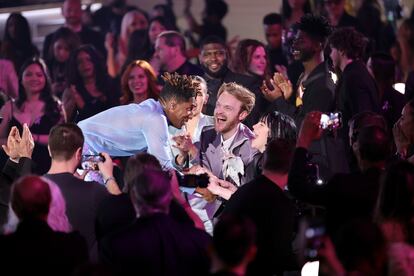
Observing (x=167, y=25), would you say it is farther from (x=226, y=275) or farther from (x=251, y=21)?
(x=226, y=275)

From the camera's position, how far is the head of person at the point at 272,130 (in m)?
8.41

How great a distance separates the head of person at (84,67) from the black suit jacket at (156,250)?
5.89 m

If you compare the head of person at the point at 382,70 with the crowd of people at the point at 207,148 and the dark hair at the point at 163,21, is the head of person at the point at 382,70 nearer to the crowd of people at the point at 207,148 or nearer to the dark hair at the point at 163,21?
the crowd of people at the point at 207,148

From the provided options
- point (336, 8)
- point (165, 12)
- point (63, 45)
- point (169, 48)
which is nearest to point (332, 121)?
point (169, 48)

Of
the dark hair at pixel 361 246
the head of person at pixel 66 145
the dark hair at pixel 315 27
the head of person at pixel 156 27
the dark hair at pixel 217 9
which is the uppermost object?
the dark hair at pixel 315 27

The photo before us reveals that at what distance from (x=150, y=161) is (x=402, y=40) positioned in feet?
19.8

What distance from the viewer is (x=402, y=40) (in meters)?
12.1

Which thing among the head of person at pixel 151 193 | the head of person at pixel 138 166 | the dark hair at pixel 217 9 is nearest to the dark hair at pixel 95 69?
the dark hair at pixel 217 9

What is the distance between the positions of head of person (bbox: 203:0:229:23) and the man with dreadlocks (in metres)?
4.63

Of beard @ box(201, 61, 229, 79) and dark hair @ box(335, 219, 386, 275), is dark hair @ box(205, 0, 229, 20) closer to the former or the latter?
beard @ box(201, 61, 229, 79)

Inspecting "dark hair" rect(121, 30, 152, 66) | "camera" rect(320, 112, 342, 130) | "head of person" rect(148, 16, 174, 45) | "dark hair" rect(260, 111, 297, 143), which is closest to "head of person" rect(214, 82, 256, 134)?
"dark hair" rect(260, 111, 297, 143)

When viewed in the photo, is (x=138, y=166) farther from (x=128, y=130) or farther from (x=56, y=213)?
(x=128, y=130)

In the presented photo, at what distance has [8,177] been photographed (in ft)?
24.5

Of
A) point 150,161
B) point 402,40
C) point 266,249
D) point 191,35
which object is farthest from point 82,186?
point 191,35
